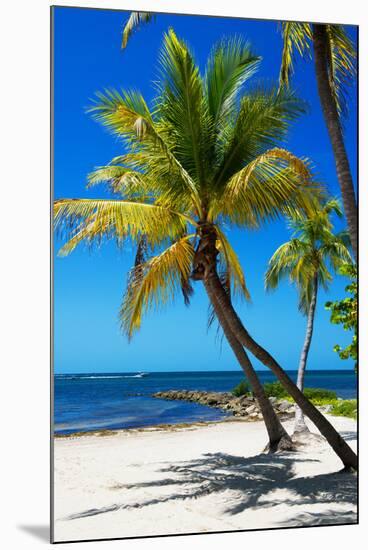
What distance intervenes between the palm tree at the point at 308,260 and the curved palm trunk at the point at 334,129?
0.18 metres

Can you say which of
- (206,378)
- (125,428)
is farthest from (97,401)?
(206,378)

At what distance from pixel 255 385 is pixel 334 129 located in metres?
2.14

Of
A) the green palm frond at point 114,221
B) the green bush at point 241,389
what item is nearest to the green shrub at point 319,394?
the green bush at point 241,389

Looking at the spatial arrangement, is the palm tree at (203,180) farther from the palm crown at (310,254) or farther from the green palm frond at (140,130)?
the palm crown at (310,254)

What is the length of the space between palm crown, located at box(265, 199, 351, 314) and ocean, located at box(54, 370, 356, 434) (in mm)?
731

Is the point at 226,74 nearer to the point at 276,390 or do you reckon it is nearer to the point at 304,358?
the point at 304,358

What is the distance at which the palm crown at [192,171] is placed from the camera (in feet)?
21.3

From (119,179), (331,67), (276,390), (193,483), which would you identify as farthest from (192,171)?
(193,483)

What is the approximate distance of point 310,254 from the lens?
22.9ft

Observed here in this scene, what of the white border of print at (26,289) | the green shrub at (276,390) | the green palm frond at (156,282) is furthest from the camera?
the green shrub at (276,390)

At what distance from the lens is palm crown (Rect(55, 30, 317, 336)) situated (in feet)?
21.3

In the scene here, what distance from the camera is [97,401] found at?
6449 mm

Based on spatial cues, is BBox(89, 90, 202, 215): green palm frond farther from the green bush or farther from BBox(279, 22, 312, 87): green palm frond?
the green bush

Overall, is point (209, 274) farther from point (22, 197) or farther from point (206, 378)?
point (22, 197)
